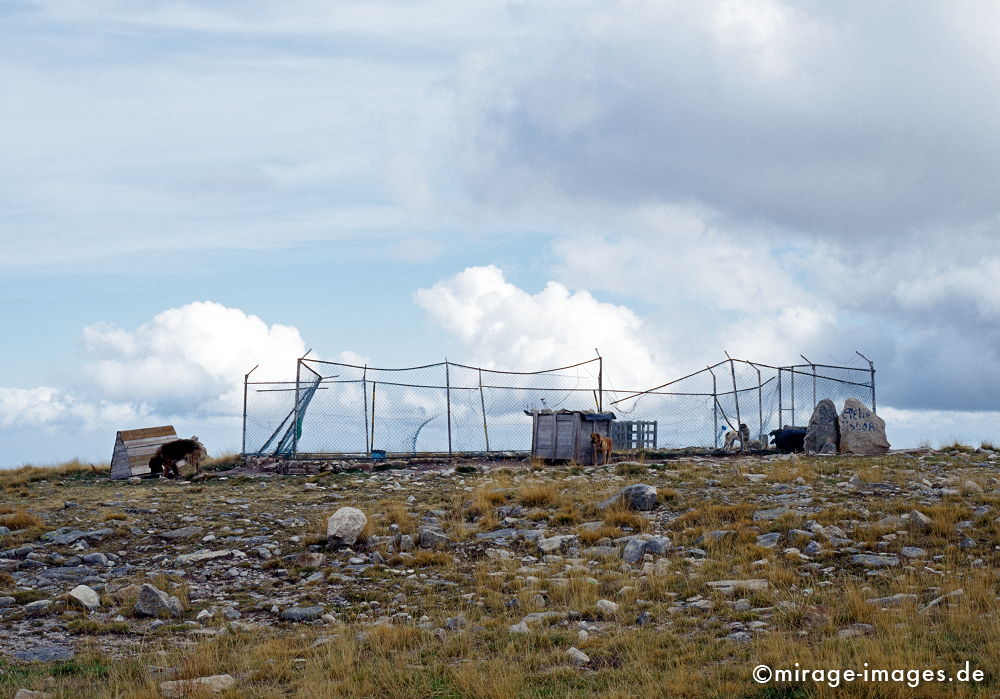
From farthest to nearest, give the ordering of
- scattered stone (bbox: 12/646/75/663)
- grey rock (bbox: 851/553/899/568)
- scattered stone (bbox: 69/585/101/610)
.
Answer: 1. grey rock (bbox: 851/553/899/568)
2. scattered stone (bbox: 69/585/101/610)
3. scattered stone (bbox: 12/646/75/663)

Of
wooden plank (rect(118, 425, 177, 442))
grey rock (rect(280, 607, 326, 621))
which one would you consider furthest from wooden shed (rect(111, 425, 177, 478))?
grey rock (rect(280, 607, 326, 621))

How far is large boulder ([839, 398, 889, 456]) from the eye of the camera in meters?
23.8

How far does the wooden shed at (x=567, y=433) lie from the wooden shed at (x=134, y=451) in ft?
31.5

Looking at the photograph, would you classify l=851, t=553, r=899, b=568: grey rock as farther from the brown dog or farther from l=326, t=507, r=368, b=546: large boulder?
the brown dog

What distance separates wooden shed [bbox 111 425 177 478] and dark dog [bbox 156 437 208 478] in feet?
3.06

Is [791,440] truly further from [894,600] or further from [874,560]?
[894,600]

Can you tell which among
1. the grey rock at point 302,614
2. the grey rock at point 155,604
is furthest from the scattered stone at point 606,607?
the grey rock at point 155,604

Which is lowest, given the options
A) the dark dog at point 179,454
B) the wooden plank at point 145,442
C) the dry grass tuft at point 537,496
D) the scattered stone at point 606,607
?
the scattered stone at point 606,607

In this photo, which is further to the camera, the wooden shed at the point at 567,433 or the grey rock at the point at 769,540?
the wooden shed at the point at 567,433

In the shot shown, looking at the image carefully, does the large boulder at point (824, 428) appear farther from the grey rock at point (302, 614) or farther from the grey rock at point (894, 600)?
the grey rock at point (302, 614)

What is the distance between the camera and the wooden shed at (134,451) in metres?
22.6

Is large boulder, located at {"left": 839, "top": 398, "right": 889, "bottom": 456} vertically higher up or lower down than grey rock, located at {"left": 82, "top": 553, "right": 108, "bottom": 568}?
higher up

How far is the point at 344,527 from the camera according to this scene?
40.6 ft

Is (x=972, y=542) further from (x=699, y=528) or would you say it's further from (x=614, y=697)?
(x=614, y=697)
